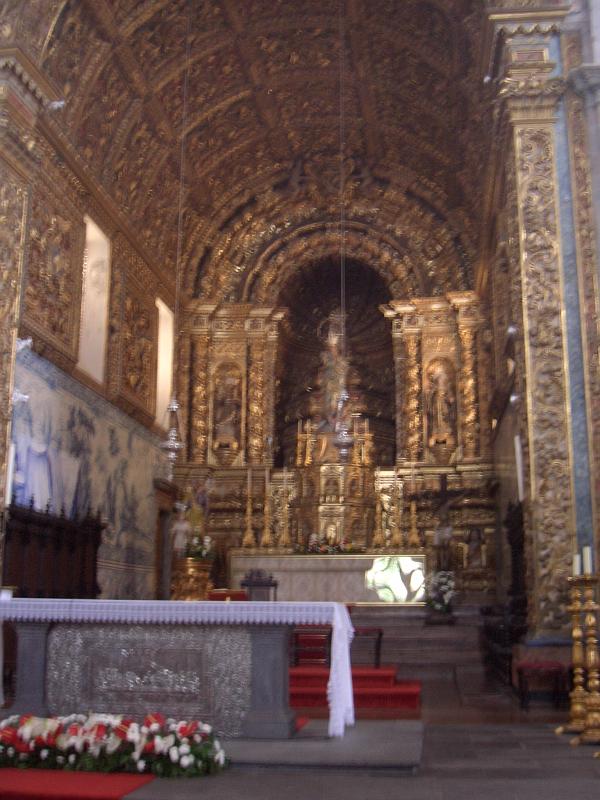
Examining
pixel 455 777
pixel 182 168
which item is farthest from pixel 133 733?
pixel 182 168

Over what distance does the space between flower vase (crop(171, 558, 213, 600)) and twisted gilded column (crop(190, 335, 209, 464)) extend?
6.63 meters

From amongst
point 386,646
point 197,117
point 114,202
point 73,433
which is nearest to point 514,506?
point 386,646

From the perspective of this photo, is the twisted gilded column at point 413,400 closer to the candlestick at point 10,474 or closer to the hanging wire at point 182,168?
the hanging wire at point 182,168

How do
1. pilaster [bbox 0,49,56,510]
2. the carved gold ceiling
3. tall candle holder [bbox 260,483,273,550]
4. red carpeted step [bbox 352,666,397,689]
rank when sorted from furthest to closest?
1. tall candle holder [bbox 260,483,273,550]
2. the carved gold ceiling
3. pilaster [bbox 0,49,56,510]
4. red carpeted step [bbox 352,666,397,689]

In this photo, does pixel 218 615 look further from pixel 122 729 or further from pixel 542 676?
pixel 542 676

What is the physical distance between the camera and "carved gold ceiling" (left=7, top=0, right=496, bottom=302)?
1552 centimetres

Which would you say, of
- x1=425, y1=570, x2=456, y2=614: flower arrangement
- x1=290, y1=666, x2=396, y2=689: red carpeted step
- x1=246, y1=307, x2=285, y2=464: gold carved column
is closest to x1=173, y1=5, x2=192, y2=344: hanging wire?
x1=246, y1=307, x2=285, y2=464: gold carved column

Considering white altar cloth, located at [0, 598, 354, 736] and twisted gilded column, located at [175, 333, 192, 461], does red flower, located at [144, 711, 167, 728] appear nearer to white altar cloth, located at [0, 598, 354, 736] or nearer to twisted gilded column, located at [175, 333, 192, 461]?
white altar cloth, located at [0, 598, 354, 736]

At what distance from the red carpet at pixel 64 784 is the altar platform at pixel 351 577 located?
31.3ft

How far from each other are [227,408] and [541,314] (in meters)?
11.9

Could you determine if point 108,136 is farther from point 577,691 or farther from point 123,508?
point 577,691

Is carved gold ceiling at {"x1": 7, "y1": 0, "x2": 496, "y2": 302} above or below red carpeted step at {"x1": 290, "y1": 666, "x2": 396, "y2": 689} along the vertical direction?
above

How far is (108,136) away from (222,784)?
13.4 meters

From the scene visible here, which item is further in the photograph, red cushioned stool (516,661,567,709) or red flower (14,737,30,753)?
red cushioned stool (516,661,567,709)
